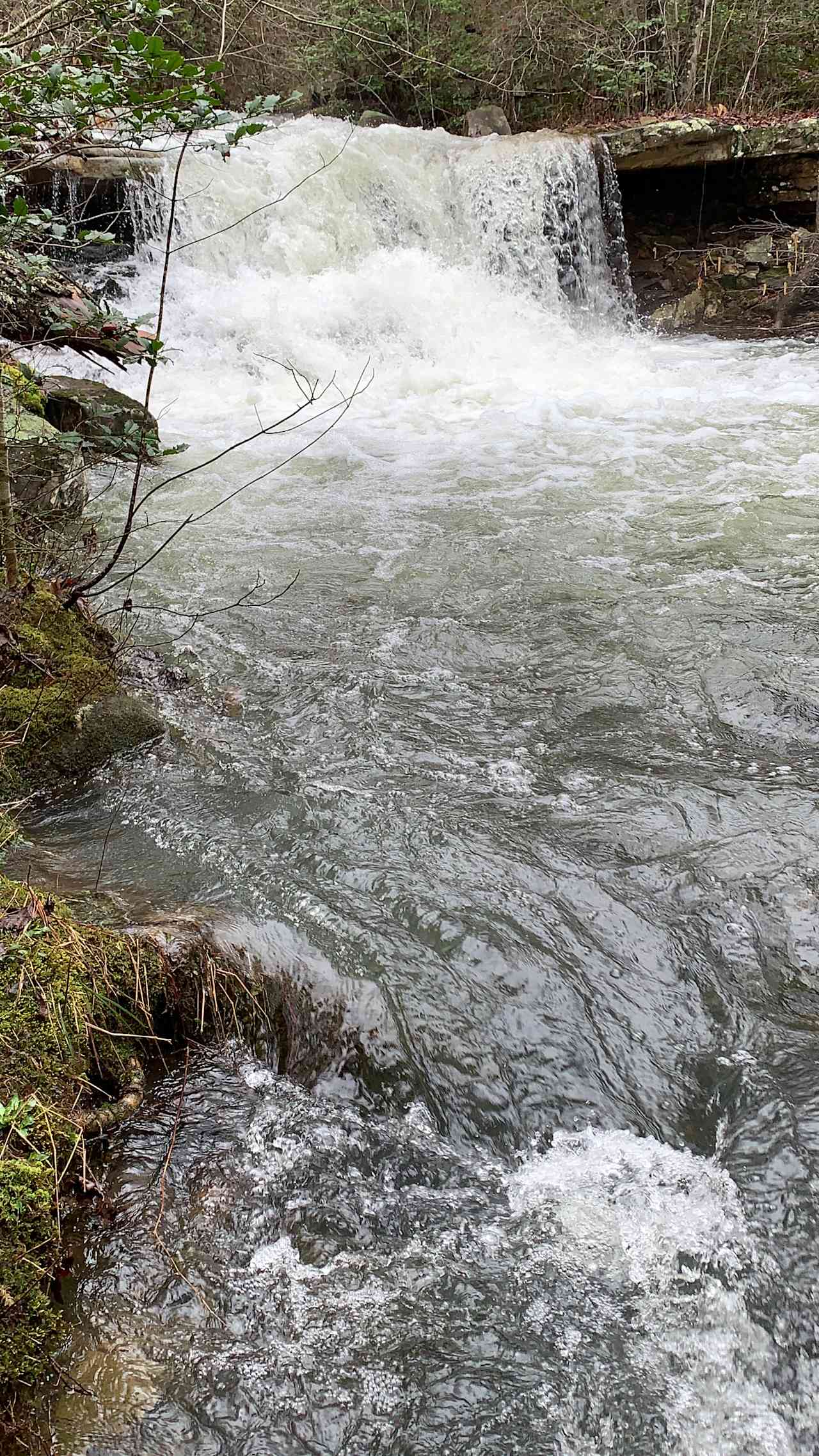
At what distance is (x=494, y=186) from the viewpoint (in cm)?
1210

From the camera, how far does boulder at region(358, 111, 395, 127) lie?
566 inches

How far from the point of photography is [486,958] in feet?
9.70

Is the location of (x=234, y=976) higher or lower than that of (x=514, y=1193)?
higher

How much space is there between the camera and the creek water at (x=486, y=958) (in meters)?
1.89

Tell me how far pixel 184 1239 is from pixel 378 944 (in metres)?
1.10

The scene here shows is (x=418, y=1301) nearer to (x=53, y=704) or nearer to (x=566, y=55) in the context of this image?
(x=53, y=704)

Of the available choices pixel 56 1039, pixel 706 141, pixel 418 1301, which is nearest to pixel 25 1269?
pixel 56 1039

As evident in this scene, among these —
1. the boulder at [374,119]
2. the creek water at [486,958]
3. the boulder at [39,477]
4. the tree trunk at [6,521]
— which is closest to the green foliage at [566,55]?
the boulder at [374,119]

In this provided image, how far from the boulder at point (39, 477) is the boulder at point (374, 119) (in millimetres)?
11547

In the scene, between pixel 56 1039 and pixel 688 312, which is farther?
pixel 688 312

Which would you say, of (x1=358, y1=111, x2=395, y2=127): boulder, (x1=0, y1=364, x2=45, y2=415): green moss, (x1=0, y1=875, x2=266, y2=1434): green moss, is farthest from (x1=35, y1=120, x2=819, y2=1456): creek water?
(x1=358, y1=111, x2=395, y2=127): boulder

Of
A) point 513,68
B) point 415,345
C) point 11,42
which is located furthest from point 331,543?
point 513,68

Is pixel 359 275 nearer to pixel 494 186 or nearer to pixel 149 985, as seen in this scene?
pixel 494 186

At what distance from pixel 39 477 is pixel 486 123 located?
41.2 ft
